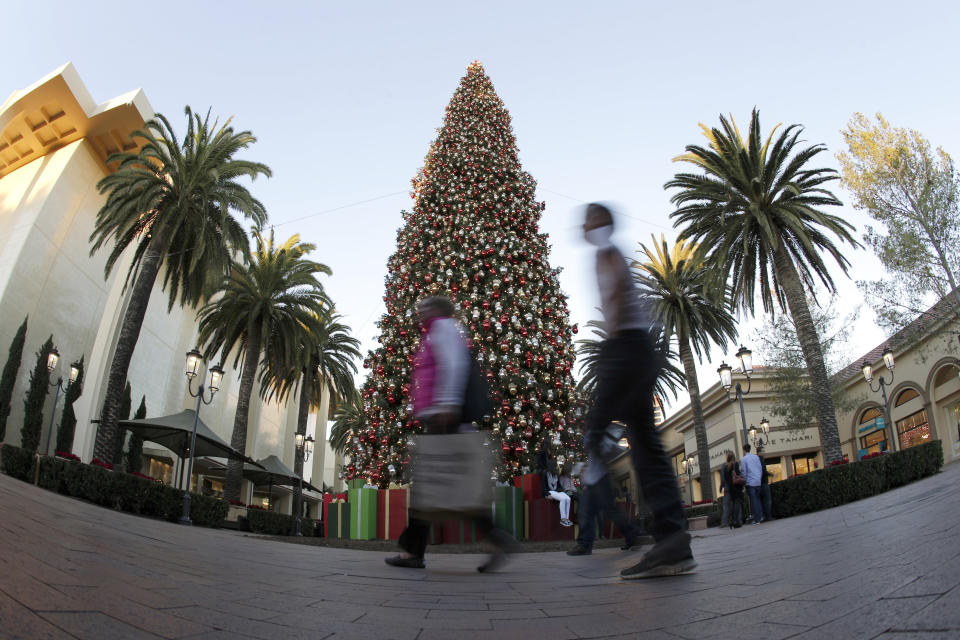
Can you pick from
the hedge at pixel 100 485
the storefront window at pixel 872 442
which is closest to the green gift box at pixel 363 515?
the hedge at pixel 100 485

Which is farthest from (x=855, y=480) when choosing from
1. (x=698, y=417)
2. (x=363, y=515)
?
(x=363, y=515)

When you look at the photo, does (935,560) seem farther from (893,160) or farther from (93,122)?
(93,122)

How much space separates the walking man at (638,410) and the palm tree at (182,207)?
15064 mm

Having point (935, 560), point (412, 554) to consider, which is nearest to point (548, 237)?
point (412, 554)

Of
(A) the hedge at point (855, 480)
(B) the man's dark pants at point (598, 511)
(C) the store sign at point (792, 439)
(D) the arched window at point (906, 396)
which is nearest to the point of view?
(B) the man's dark pants at point (598, 511)

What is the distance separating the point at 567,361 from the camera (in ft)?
42.0

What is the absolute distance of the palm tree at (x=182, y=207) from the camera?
16.1 metres

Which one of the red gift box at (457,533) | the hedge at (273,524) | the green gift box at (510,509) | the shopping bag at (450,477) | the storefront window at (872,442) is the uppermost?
the storefront window at (872,442)

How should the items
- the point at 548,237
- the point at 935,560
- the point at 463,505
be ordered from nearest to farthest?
the point at 935,560
the point at 463,505
the point at 548,237

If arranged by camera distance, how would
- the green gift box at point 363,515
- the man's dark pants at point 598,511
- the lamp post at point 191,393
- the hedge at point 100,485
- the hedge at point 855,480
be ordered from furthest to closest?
the hedge at point 855,480 < the lamp post at point 191,393 < the green gift box at point 363,515 < the hedge at point 100,485 < the man's dark pants at point 598,511

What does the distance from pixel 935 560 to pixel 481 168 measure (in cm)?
1420

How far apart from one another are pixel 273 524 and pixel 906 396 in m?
29.3

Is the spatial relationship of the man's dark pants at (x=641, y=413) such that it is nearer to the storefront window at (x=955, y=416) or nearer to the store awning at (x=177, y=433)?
the store awning at (x=177, y=433)

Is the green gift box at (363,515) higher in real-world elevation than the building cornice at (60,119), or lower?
lower
